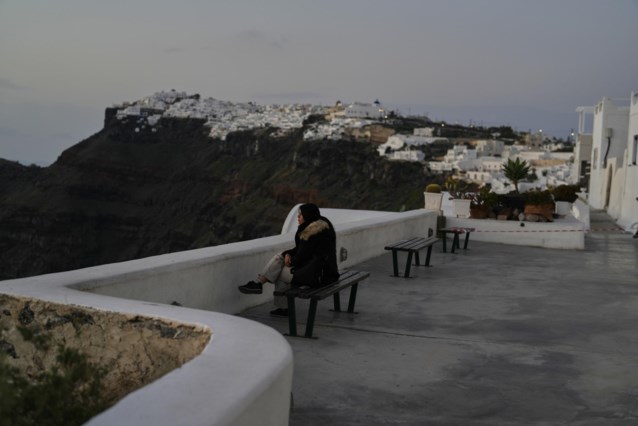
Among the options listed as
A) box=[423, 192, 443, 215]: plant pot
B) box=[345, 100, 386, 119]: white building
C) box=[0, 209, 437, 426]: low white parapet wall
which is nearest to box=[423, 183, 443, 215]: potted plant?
box=[423, 192, 443, 215]: plant pot

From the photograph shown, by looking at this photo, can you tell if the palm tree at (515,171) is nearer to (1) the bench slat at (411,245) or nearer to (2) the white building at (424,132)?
(1) the bench slat at (411,245)

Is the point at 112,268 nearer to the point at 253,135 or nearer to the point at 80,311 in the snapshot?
the point at 80,311

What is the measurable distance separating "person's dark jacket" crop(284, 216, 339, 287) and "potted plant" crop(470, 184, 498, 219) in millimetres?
8880

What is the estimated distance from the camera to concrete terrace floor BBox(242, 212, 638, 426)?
467cm

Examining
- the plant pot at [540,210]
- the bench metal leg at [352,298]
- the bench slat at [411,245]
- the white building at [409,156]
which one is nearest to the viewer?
the bench metal leg at [352,298]

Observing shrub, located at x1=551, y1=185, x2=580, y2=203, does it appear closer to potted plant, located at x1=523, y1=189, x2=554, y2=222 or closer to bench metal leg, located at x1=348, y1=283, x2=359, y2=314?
potted plant, located at x1=523, y1=189, x2=554, y2=222

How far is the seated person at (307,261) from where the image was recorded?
665 cm

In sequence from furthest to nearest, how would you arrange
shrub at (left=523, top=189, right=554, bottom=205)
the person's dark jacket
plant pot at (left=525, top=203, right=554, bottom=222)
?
shrub at (left=523, top=189, right=554, bottom=205) < plant pot at (left=525, top=203, right=554, bottom=222) < the person's dark jacket

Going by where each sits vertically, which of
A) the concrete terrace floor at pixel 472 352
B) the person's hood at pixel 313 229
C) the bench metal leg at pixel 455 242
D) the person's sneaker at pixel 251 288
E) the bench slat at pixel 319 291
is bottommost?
the bench metal leg at pixel 455 242

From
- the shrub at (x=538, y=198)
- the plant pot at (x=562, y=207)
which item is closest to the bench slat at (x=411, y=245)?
the shrub at (x=538, y=198)

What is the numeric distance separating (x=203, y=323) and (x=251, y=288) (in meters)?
2.91

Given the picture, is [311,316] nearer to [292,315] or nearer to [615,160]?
[292,315]

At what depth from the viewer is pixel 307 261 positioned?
673 centimetres

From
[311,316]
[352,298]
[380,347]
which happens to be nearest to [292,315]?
[311,316]
